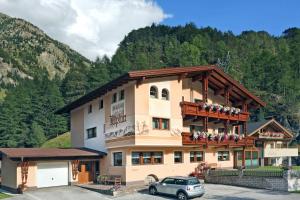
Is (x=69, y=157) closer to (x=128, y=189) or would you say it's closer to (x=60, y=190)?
(x=60, y=190)

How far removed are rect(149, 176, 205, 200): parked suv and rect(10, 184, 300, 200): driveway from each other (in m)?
0.72

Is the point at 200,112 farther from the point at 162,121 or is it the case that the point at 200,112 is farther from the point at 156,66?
the point at 156,66

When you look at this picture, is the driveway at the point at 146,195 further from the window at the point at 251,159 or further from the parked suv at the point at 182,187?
the window at the point at 251,159

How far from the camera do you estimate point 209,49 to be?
13900 cm

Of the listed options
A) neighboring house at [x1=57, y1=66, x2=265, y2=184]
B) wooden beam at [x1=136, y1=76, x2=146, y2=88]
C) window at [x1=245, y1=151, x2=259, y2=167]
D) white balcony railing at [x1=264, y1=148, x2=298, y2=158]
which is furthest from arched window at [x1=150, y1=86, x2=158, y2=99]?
white balcony railing at [x1=264, y1=148, x2=298, y2=158]

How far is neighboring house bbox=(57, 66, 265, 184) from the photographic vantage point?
112ft

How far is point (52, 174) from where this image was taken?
1385 inches

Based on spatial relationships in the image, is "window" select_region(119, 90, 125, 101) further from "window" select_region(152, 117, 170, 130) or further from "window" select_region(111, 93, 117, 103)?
"window" select_region(152, 117, 170, 130)

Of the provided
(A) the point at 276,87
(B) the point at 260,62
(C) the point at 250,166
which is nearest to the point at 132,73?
(C) the point at 250,166

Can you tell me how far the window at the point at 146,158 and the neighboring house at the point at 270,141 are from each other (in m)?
20.4

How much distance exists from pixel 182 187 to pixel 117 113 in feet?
34.7

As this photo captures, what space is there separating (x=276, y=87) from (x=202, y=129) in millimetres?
67463

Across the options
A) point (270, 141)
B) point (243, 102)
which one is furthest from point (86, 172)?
point (270, 141)

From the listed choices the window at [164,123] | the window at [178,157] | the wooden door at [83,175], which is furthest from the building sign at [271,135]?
the wooden door at [83,175]
